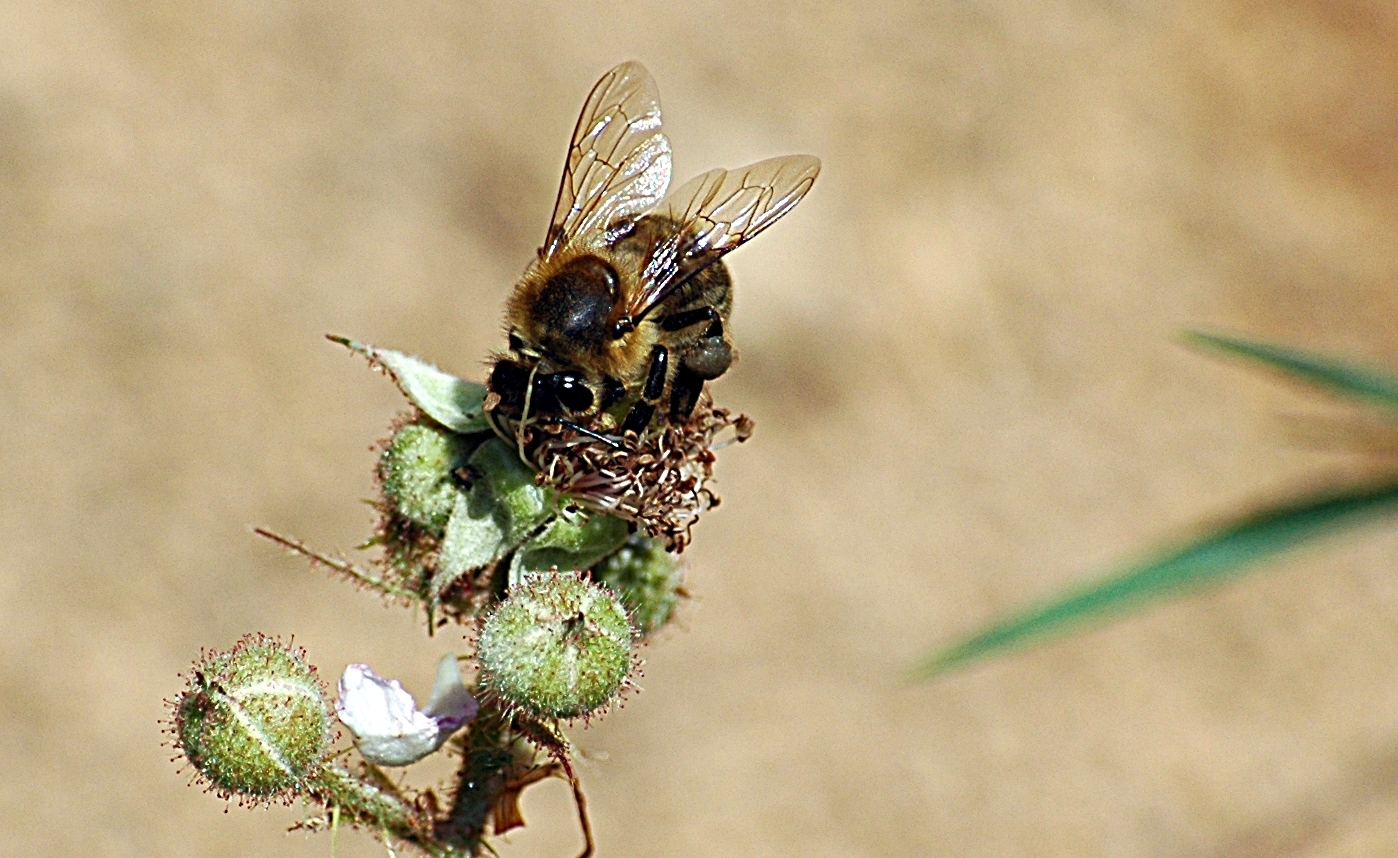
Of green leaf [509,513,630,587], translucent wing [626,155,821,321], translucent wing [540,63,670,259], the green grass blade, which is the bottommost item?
the green grass blade

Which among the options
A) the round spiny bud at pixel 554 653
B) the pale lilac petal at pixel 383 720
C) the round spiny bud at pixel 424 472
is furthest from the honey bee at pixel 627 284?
the pale lilac petal at pixel 383 720

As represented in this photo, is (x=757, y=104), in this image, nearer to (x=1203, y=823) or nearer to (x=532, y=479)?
(x=1203, y=823)

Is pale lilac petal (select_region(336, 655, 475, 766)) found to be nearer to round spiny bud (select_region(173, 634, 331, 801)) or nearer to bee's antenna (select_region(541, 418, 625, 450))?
round spiny bud (select_region(173, 634, 331, 801))

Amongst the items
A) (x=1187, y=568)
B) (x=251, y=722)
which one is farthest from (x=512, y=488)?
(x=1187, y=568)

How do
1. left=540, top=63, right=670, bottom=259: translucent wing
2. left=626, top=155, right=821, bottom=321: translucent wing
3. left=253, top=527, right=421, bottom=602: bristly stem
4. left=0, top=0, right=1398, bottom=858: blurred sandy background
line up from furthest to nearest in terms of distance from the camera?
left=0, top=0, right=1398, bottom=858: blurred sandy background, left=540, top=63, right=670, bottom=259: translucent wing, left=626, top=155, right=821, bottom=321: translucent wing, left=253, top=527, right=421, bottom=602: bristly stem

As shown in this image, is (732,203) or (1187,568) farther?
(732,203)

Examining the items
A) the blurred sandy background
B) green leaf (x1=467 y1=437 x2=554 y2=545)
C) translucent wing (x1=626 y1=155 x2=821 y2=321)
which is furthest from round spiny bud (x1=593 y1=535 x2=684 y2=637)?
the blurred sandy background

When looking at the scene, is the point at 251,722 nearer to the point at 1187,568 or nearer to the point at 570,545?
the point at 570,545
